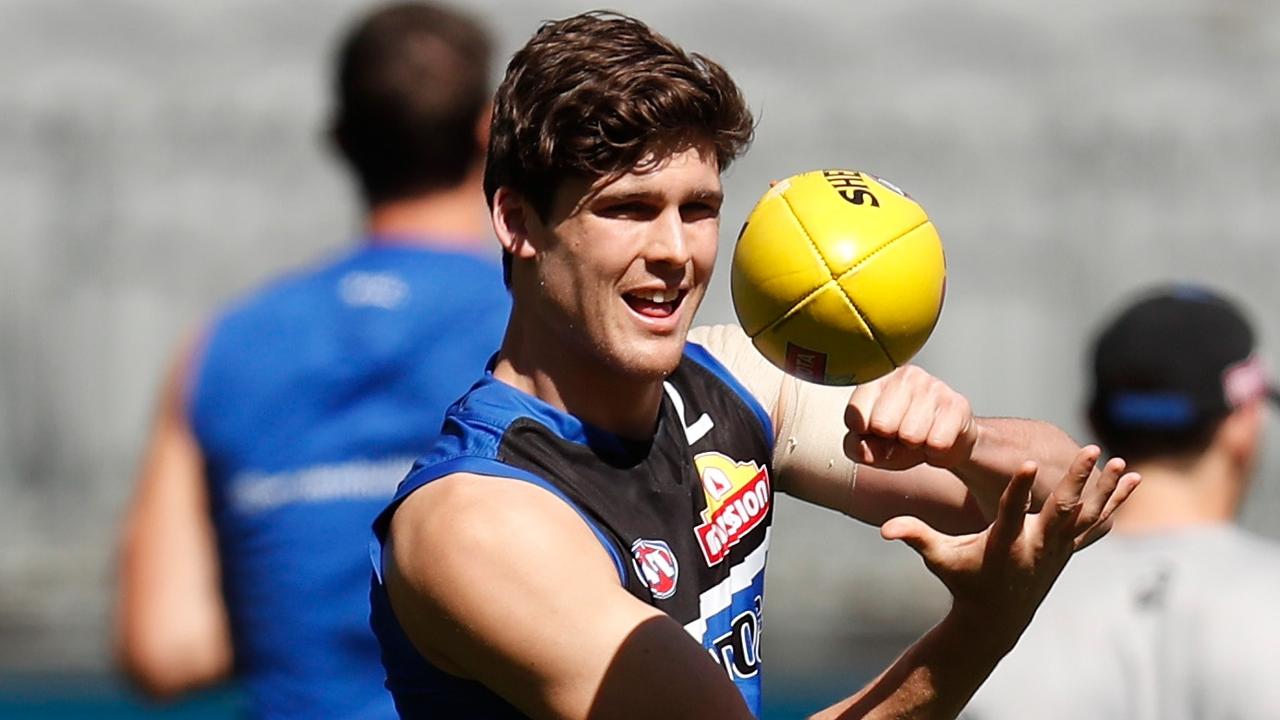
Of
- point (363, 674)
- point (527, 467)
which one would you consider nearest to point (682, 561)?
point (527, 467)

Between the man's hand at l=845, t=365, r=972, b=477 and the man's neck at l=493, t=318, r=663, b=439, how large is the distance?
33cm

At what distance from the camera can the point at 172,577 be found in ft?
12.6

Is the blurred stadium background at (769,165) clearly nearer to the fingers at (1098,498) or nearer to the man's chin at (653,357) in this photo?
the man's chin at (653,357)

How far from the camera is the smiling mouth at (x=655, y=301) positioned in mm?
2912

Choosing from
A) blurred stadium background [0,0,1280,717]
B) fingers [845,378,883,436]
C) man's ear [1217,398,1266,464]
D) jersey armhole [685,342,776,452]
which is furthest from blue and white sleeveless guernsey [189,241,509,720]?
blurred stadium background [0,0,1280,717]

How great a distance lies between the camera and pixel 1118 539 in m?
4.25

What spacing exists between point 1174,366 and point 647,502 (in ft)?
6.16

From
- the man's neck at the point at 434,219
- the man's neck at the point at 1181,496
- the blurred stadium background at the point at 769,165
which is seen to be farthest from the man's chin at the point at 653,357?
the blurred stadium background at the point at 769,165

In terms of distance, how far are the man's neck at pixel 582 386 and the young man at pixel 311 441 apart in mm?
827

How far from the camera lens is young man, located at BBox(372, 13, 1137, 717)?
2.67 m

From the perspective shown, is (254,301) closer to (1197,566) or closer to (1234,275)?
(1197,566)

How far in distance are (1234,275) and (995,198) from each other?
4.49 feet

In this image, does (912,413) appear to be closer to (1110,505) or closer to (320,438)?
(1110,505)

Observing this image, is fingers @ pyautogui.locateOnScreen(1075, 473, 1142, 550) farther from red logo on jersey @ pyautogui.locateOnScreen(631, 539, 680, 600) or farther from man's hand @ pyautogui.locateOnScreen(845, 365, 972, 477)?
red logo on jersey @ pyautogui.locateOnScreen(631, 539, 680, 600)
